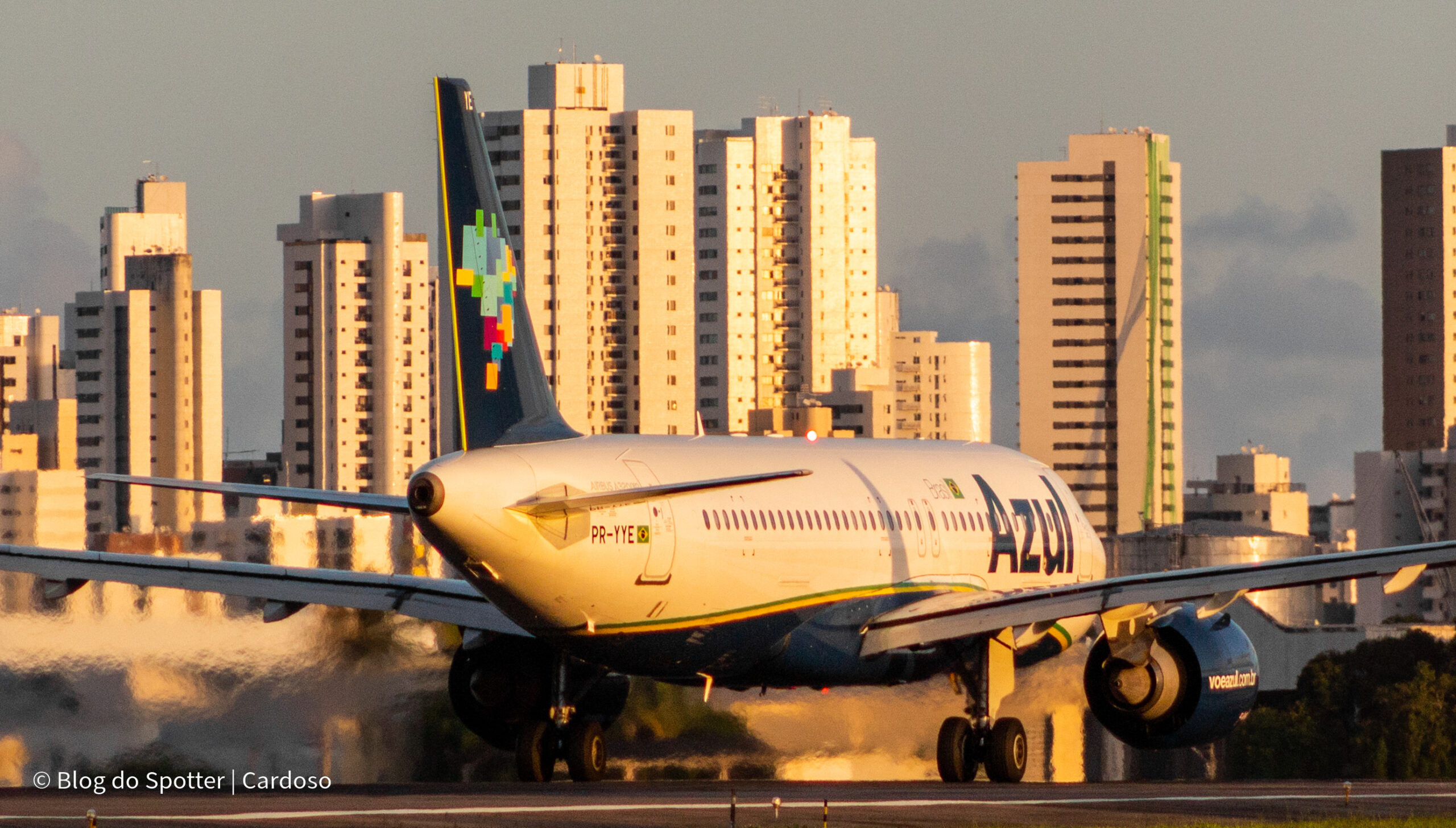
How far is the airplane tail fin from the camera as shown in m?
28.4

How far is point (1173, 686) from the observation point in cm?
3216

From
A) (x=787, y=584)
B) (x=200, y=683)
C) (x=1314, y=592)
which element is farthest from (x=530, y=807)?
(x=1314, y=592)

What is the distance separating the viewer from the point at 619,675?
110ft

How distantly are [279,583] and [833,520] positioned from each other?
Answer: 704 cm

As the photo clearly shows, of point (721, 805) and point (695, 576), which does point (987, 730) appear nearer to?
point (695, 576)

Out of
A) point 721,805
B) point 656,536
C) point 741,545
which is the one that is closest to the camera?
point 721,805

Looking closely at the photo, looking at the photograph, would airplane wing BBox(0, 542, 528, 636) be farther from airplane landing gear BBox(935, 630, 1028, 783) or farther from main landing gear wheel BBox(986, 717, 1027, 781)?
main landing gear wheel BBox(986, 717, 1027, 781)

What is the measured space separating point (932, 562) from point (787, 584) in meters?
3.89

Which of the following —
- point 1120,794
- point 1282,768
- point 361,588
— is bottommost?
point 1282,768

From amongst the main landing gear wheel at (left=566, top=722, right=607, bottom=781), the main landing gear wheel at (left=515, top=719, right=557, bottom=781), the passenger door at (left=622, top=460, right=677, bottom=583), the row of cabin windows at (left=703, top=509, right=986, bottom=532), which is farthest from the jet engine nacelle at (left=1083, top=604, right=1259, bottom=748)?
the main landing gear wheel at (left=515, top=719, right=557, bottom=781)

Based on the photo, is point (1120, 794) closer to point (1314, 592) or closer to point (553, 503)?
Answer: point (553, 503)

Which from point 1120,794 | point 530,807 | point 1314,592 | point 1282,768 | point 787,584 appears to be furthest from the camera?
point 1314,592

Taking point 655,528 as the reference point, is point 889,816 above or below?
below

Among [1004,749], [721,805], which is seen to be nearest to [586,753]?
[1004,749]
